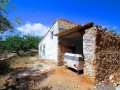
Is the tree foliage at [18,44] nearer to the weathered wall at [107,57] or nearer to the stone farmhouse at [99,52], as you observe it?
the stone farmhouse at [99,52]

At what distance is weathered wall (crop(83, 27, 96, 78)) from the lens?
50.0 ft

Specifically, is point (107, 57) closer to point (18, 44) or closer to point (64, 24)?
point (64, 24)

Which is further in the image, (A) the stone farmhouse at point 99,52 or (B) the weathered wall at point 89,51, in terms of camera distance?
(B) the weathered wall at point 89,51

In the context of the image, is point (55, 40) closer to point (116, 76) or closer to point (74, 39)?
point (74, 39)

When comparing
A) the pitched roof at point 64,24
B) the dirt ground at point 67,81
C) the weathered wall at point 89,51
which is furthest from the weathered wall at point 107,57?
the pitched roof at point 64,24

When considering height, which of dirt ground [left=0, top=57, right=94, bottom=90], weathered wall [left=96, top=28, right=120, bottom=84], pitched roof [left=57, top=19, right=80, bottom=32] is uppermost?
pitched roof [left=57, top=19, right=80, bottom=32]

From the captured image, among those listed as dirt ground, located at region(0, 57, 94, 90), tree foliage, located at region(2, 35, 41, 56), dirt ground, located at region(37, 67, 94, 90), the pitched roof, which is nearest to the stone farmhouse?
dirt ground, located at region(37, 67, 94, 90)

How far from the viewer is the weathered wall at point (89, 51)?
600 inches

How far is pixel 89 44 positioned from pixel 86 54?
904 mm

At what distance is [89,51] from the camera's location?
15.8 m

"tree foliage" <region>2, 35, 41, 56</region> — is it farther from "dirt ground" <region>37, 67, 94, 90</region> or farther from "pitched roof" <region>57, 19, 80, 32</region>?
"dirt ground" <region>37, 67, 94, 90</region>

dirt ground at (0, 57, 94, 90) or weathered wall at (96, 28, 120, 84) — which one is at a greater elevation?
weathered wall at (96, 28, 120, 84)

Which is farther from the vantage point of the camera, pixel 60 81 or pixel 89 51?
pixel 89 51

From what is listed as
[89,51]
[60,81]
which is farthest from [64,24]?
[60,81]
